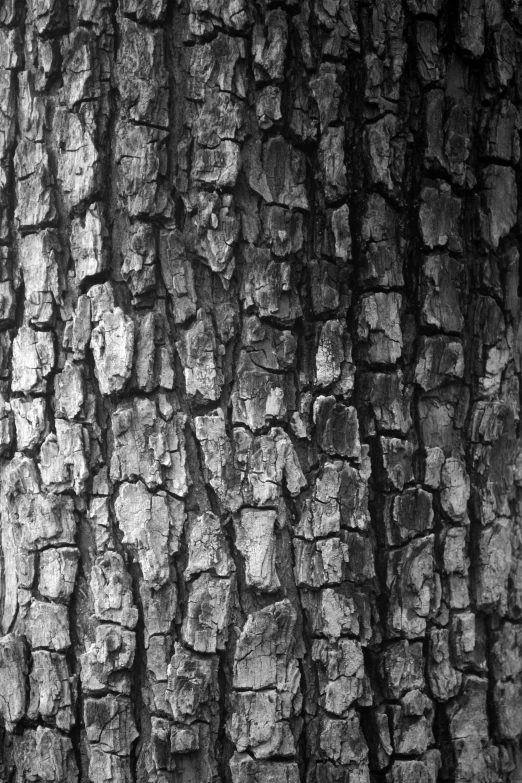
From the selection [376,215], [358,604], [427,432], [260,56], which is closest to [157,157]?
[260,56]

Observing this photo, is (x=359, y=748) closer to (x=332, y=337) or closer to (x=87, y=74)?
(x=332, y=337)

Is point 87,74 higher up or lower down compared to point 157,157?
higher up

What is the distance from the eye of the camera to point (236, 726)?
56.9 inches

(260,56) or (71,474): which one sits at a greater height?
(260,56)

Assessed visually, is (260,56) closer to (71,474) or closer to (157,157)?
(157,157)

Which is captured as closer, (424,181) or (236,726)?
(236,726)

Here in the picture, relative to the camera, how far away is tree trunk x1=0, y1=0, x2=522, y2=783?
1465 mm

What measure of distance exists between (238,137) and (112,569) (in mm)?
913

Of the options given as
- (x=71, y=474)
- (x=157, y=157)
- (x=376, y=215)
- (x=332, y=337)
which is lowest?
(x=71, y=474)

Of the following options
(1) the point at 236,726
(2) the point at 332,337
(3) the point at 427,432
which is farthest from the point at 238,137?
(1) the point at 236,726

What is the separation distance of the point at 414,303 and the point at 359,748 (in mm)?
928

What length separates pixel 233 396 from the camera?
148 centimetres

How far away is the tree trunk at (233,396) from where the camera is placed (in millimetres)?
1465

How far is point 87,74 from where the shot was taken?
4.92ft
